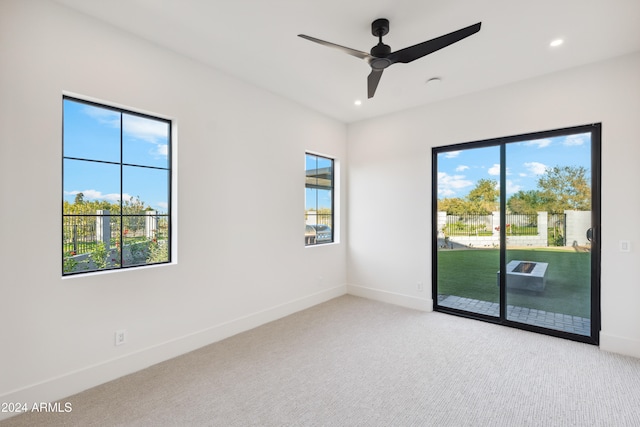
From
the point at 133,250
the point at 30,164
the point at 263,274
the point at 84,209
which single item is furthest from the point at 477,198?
the point at 30,164

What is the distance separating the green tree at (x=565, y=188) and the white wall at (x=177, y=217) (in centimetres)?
297

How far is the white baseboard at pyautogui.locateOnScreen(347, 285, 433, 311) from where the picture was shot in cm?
421

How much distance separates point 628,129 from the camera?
2.91 metres

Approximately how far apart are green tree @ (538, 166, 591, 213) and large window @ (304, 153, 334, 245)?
2.80 m

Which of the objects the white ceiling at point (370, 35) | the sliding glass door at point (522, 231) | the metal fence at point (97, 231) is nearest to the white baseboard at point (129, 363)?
the metal fence at point (97, 231)

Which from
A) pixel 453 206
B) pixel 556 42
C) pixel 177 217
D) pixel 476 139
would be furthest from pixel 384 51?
pixel 453 206

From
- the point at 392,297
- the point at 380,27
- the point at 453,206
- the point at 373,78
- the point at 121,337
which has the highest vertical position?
the point at 380,27

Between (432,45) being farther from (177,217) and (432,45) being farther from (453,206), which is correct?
(177,217)

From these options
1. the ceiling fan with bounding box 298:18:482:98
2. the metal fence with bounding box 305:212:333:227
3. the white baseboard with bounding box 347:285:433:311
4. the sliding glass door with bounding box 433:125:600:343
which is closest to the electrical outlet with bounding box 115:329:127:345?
the metal fence with bounding box 305:212:333:227

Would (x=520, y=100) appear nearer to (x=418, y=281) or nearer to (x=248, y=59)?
(x=418, y=281)

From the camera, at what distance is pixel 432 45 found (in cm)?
222

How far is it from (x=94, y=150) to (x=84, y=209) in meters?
0.50

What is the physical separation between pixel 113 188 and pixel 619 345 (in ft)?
16.2

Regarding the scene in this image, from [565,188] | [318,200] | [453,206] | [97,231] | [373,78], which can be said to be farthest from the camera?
[318,200]
